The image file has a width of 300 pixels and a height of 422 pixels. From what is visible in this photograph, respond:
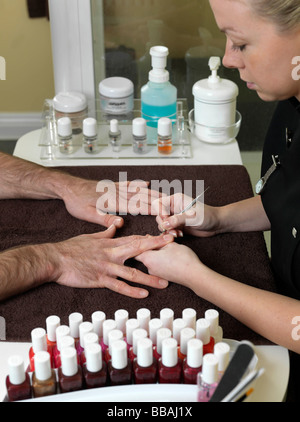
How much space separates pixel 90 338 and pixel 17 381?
0.42ft

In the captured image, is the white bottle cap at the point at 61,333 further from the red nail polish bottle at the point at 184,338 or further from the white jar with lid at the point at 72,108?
the white jar with lid at the point at 72,108

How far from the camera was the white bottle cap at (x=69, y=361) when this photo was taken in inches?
39.7

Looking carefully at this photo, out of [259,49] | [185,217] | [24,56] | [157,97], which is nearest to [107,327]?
[185,217]

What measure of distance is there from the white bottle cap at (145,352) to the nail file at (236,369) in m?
0.15

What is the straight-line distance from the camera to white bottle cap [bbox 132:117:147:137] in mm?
1771

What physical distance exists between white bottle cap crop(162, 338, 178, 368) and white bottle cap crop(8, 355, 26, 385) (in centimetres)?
22

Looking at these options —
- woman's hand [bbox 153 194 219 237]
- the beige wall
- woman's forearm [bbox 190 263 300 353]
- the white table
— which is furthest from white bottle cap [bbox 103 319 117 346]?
the beige wall

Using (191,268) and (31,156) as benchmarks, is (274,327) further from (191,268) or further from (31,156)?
(31,156)

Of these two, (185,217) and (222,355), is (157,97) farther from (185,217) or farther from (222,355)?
(222,355)

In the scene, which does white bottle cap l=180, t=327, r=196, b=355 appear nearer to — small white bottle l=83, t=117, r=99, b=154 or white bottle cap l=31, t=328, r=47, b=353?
white bottle cap l=31, t=328, r=47, b=353

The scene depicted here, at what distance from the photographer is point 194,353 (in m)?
1.01

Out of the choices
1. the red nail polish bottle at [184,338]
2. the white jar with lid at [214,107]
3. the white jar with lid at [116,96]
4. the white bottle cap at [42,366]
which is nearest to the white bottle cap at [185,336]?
the red nail polish bottle at [184,338]

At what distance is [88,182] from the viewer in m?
1.63

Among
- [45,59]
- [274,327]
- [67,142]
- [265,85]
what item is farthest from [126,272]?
[45,59]
